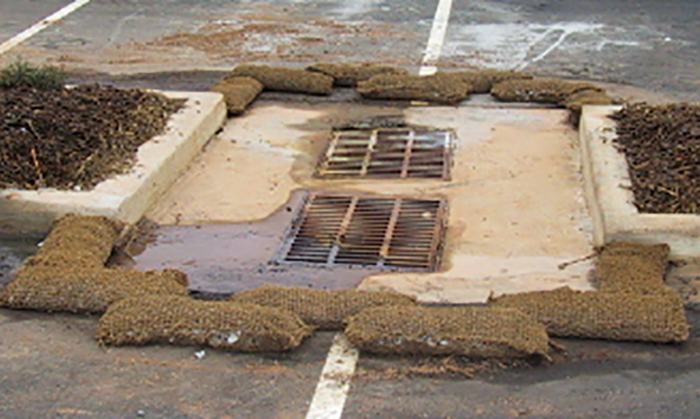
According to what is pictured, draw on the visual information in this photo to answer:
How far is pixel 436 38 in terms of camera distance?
1502cm

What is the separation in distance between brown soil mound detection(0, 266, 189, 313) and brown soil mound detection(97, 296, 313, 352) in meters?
0.28

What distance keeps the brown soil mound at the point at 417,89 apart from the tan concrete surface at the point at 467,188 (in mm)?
215

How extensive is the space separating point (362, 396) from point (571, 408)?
1.11m

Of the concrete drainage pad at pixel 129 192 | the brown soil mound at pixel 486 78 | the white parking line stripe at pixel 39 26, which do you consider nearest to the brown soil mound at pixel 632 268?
the concrete drainage pad at pixel 129 192

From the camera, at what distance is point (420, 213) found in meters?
8.88

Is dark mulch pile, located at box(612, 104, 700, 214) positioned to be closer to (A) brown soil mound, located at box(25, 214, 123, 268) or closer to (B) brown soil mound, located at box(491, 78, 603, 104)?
(B) brown soil mound, located at box(491, 78, 603, 104)

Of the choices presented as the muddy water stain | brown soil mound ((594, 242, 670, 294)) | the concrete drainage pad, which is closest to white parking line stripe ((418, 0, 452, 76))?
the concrete drainage pad

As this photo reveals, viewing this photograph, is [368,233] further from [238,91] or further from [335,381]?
[238,91]

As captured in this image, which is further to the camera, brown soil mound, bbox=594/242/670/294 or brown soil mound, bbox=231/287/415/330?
brown soil mound, bbox=594/242/670/294

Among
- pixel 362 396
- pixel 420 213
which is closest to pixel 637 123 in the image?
pixel 420 213

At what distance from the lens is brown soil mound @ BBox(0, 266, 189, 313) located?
690 cm

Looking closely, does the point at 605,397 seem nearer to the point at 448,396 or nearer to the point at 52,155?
the point at 448,396

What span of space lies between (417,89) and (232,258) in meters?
4.32

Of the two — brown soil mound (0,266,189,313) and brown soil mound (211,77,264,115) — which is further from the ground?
brown soil mound (0,266,189,313)
